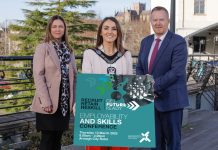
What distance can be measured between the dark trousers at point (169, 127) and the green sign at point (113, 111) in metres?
0.57

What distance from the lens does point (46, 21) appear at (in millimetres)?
27047

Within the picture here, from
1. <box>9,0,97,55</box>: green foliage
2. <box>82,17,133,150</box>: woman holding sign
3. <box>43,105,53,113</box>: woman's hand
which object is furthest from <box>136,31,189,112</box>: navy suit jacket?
<box>9,0,97,55</box>: green foliage

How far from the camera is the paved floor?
6568 mm

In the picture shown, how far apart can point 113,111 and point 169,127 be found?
84 cm

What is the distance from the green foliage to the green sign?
23.2 m

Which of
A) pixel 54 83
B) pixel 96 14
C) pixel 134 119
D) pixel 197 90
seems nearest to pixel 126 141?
pixel 134 119

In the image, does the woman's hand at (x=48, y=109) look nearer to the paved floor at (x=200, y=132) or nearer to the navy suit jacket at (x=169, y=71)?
the navy suit jacket at (x=169, y=71)

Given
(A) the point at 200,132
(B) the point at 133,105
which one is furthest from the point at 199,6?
(B) the point at 133,105

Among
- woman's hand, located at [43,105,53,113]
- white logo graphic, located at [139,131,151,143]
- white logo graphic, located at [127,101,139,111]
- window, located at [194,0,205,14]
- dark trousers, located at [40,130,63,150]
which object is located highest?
window, located at [194,0,205,14]

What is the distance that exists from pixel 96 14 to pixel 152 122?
26.0 metres

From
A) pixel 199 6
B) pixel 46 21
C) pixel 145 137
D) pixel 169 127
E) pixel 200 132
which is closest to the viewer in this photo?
pixel 145 137

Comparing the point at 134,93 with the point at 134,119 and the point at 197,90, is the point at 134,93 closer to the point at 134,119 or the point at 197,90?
the point at 134,119

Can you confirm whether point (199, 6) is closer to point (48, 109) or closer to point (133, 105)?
point (48, 109)

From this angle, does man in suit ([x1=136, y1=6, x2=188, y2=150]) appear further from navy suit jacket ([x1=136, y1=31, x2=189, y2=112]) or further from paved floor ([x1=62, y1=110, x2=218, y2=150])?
paved floor ([x1=62, y1=110, x2=218, y2=150])
